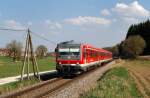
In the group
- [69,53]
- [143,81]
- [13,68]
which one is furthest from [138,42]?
[69,53]

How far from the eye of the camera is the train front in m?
31.8

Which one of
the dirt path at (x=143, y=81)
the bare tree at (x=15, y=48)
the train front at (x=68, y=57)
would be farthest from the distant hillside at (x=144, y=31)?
the train front at (x=68, y=57)

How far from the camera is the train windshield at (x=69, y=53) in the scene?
105 feet

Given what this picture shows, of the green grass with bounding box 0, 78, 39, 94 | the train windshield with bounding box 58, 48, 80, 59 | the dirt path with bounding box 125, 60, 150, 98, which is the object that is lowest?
the dirt path with bounding box 125, 60, 150, 98

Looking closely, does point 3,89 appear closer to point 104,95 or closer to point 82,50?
point 104,95

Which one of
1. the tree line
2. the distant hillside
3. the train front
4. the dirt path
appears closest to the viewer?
the dirt path

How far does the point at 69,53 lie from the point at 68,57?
456 mm

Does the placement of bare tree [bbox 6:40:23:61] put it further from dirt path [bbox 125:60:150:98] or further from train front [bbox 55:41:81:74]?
train front [bbox 55:41:81:74]

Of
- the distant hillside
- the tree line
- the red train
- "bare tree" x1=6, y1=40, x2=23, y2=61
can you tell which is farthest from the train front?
the distant hillside

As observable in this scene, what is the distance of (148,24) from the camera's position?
159 meters

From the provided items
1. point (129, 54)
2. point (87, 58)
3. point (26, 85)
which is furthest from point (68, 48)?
point (129, 54)

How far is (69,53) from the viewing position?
106 feet

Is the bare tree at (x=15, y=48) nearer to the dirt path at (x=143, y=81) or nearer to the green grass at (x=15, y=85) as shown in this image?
the dirt path at (x=143, y=81)

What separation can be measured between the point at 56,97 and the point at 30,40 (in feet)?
31.8
